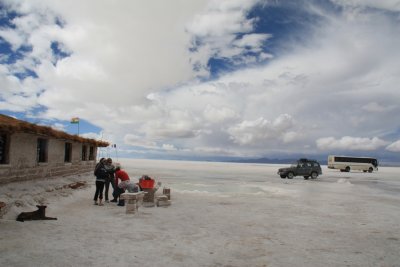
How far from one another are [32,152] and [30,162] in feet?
1.66

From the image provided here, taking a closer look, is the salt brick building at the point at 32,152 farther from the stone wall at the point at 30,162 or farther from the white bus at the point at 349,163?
the white bus at the point at 349,163

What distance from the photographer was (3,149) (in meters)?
13.8

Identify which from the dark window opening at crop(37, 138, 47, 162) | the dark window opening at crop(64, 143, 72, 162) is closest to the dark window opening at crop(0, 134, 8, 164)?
the dark window opening at crop(37, 138, 47, 162)

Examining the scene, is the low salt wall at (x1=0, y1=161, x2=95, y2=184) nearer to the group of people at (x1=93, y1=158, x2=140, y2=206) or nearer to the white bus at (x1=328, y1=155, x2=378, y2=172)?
the group of people at (x1=93, y1=158, x2=140, y2=206)

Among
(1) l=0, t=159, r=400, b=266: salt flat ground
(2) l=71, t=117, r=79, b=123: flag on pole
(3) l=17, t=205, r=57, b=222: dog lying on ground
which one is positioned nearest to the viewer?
(1) l=0, t=159, r=400, b=266: salt flat ground

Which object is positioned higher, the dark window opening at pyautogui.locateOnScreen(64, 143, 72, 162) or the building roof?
the building roof

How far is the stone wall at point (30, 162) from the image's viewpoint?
45.9 ft

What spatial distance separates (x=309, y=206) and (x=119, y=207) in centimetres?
771

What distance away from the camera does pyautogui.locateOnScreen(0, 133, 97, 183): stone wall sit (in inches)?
551

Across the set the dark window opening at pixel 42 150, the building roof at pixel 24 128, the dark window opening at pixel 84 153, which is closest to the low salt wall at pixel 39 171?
the dark window opening at pixel 42 150

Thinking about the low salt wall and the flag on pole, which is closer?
the low salt wall

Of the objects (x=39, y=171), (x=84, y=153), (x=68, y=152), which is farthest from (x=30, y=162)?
(x=84, y=153)

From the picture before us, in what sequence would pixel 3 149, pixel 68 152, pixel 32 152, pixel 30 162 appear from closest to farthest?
pixel 3 149, pixel 30 162, pixel 32 152, pixel 68 152

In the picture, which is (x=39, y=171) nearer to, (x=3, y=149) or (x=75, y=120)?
(x=3, y=149)
